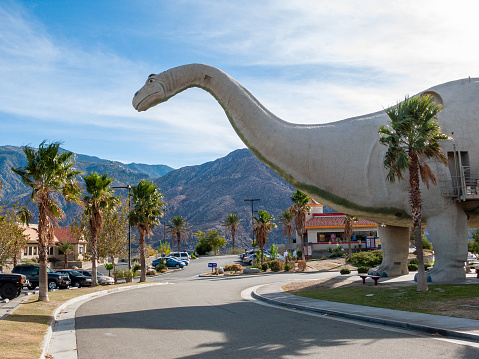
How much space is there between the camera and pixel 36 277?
3114cm

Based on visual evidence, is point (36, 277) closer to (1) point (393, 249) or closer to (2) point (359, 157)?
(1) point (393, 249)

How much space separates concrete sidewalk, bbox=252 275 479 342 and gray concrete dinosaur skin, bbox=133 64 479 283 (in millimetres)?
2830

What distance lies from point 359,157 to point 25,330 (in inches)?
567

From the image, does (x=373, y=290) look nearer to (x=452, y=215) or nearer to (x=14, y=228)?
(x=452, y=215)

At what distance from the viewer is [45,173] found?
2077cm

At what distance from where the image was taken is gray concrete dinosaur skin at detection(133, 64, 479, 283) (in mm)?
19531

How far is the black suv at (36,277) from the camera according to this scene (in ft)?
102

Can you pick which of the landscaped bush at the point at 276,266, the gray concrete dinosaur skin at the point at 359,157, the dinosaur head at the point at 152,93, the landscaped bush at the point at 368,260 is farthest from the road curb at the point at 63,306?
the landscaped bush at the point at 368,260

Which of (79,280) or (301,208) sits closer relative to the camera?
(79,280)

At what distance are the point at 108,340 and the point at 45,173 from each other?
12.1m

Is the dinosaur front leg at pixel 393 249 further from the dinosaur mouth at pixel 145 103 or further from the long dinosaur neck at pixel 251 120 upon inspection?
the dinosaur mouth at pixel 145 103

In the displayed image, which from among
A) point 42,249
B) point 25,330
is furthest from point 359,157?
point 42,249

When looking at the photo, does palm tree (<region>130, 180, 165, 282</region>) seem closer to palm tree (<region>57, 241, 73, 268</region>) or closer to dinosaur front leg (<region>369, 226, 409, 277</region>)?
dinosaur front leg (<region>369, 226, 409, 277</region>)

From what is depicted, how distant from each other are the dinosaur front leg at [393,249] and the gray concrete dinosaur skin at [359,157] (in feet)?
8.01
